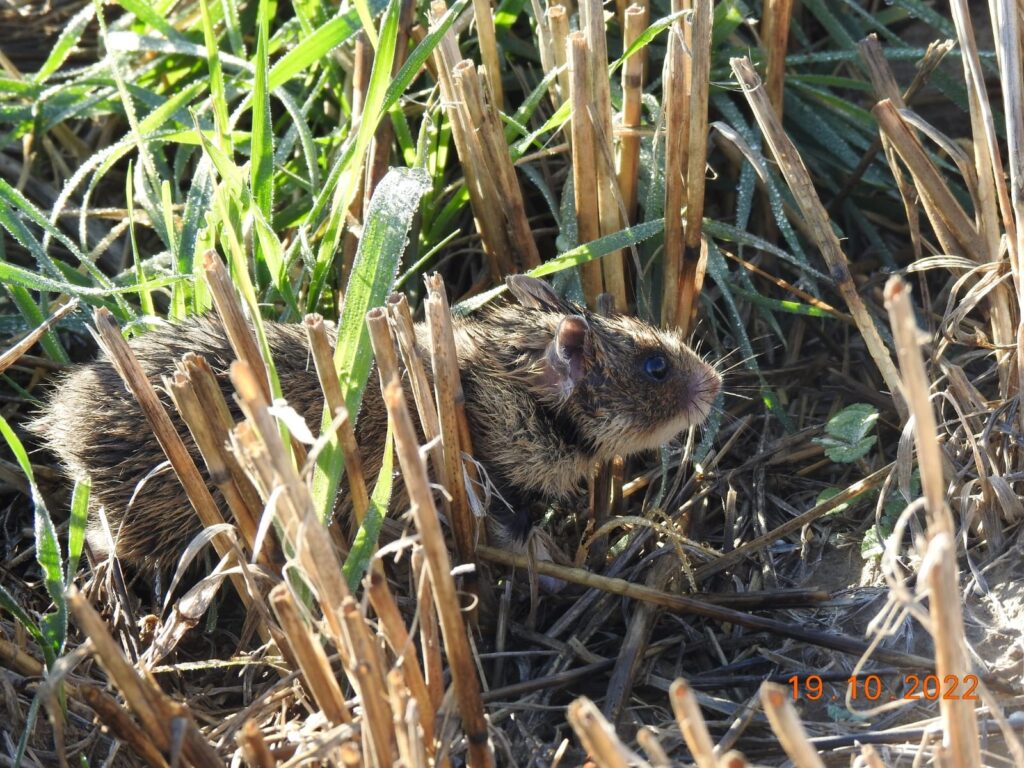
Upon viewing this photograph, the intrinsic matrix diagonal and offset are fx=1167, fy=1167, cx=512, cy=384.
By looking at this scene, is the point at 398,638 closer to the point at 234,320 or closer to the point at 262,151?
the point at 234,320

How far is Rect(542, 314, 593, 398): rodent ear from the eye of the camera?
3.91 metres

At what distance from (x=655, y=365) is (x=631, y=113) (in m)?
0.91

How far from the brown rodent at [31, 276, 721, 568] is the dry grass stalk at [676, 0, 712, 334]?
0.17m

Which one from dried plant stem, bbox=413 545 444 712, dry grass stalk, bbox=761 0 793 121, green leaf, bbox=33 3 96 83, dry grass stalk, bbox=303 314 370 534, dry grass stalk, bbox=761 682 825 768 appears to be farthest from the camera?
green leaf, bbox=33 3 96 83

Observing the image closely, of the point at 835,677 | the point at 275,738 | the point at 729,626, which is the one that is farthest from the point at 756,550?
the point at 275,738

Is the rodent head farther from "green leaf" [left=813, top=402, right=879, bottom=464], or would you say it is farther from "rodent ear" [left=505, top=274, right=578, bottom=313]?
"green leaf" [left=813, top=402, right=879, bottom=464]

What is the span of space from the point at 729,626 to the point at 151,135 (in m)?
2.69

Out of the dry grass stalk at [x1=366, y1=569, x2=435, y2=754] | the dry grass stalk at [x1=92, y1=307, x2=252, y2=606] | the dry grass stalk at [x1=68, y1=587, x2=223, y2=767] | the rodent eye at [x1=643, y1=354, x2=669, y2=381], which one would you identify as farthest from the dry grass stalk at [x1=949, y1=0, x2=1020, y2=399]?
the dry grass stalk at [x1=68, y1=587, x2=223, y2=767]

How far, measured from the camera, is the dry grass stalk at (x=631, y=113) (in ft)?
13.2

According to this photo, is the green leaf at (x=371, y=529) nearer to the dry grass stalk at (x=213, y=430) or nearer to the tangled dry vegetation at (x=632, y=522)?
the tangled dry vegetation at (x=632, y=522)

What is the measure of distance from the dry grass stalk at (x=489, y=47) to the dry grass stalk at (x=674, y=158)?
→ 63 centimetres

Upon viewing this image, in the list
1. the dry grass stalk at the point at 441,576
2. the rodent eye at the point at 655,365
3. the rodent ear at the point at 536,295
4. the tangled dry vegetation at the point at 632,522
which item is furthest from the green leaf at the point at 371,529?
the rodent eye at the point at 655,365

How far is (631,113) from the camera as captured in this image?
4184 millimetres

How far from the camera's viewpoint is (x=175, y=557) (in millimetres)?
3939
